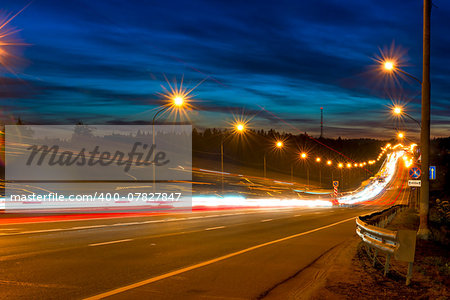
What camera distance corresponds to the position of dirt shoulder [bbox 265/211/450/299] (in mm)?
7793

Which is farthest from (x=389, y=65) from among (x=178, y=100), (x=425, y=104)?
(x=178, y=100)

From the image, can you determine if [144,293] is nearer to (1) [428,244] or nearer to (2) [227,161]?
(1) [428,244]

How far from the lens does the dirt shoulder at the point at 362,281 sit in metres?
7.79

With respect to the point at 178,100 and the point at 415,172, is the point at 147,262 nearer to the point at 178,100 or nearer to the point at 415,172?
the point at 415,172

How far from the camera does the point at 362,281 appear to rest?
8.91m

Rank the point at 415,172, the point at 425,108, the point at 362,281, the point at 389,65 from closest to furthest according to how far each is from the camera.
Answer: the point at 362,281
the point at 425,108
the point at 389,65
the point at 415,172

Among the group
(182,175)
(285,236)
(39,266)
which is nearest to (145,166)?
(182,175)

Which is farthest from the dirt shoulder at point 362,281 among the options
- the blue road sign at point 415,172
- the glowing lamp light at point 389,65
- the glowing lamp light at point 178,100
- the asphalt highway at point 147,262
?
the glowing lamp light at point 178,100

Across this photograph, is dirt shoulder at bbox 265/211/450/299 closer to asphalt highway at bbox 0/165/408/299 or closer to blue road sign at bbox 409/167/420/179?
asphalt highway at bbox 0/165/408/299

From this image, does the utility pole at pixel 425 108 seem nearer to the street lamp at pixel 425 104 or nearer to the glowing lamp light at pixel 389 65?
the street lamp at pixel 425 104

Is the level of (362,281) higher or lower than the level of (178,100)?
lower

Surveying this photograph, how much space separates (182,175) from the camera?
86.0m

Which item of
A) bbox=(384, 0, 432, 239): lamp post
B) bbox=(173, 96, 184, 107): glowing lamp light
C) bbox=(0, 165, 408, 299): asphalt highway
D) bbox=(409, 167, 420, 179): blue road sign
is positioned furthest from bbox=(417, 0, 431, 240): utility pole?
bbox=(173, 96, 184, 107): glowing lamp light

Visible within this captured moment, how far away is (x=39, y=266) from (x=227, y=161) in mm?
124289
